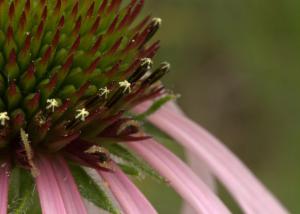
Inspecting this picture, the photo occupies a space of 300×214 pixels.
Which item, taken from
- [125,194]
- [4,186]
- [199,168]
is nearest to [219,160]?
[199,168]

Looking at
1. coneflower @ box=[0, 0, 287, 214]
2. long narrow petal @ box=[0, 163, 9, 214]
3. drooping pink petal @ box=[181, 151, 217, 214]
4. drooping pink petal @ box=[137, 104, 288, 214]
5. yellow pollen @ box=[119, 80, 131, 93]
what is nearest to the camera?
long narrow petal @ box=[0, 163, 9, 214]

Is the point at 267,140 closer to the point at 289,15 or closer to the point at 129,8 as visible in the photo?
the point at 289,15

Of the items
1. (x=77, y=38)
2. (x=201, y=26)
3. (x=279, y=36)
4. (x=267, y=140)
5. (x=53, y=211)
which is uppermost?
(x=201, y=26)

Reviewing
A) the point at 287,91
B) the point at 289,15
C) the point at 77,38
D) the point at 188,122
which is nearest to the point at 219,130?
the point at 287,91

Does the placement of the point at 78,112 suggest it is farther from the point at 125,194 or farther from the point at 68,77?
the point at 125,194

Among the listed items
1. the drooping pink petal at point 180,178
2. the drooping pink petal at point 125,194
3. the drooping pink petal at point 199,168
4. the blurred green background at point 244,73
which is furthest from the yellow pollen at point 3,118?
the blurred green background at point 244,73

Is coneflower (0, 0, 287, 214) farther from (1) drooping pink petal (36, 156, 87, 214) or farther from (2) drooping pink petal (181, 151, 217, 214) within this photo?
(2) drooping pink petal (181, 151, 217, 214)

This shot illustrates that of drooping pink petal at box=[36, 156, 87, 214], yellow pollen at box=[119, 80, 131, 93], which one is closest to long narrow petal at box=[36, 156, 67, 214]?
drooping pink petal at box=[36, 156, 87, 214]
